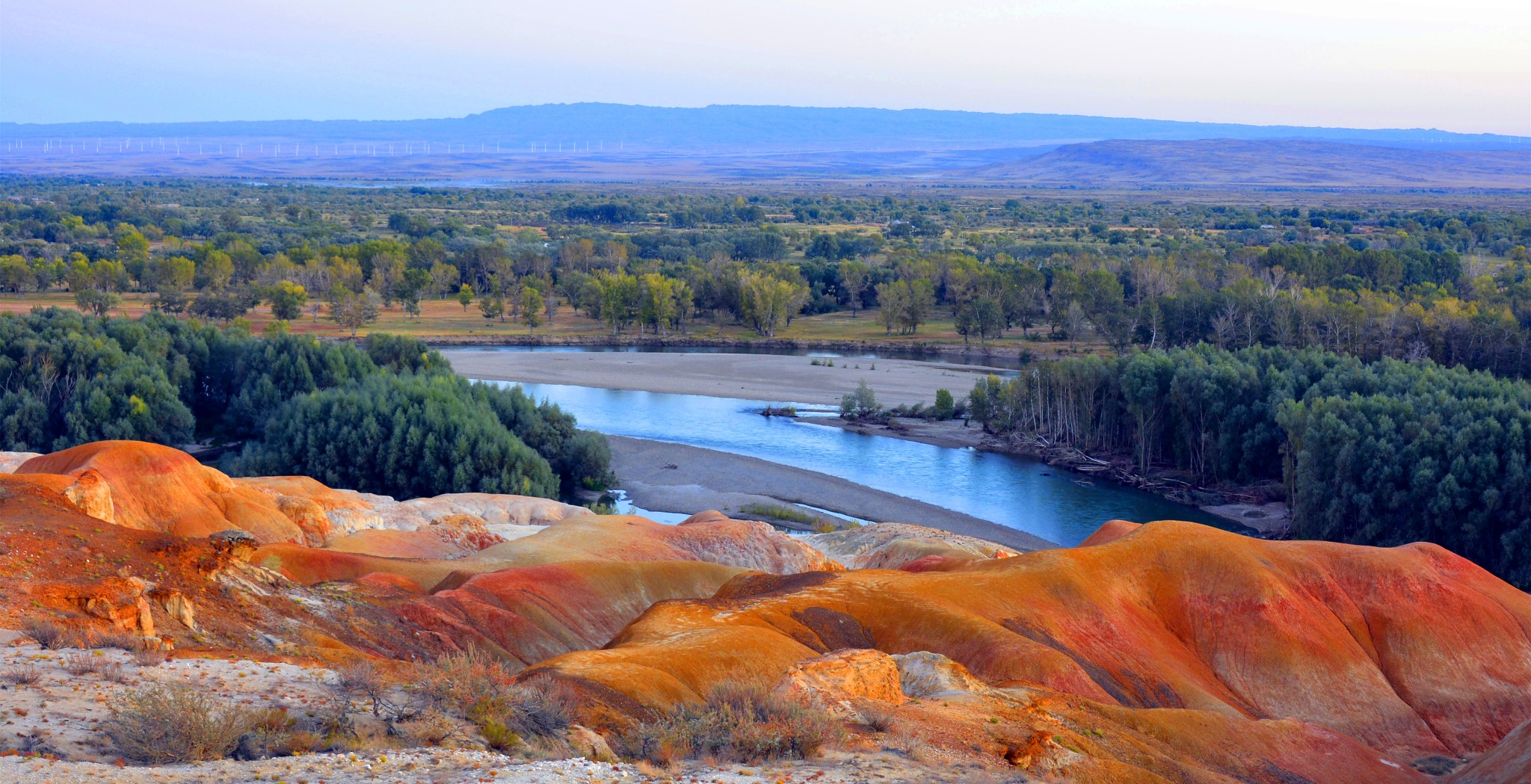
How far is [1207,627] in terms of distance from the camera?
27625mm

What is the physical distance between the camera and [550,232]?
17000cm

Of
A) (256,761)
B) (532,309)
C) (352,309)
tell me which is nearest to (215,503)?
(256,761)

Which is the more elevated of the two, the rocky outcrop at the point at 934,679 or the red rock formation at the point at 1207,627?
the rocky outcrop at the point at 934,679

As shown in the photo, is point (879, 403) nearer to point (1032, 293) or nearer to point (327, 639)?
point (1032, 293)

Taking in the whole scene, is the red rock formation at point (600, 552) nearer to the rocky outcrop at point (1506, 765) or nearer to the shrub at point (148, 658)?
the shrub at point (148, 658)

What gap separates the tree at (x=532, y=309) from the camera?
104 metres

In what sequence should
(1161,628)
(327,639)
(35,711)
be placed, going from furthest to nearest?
(1161,628), (327,639), (35,711)

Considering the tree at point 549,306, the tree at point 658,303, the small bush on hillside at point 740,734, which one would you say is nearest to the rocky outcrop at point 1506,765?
the small bush on hillside at point 740,734

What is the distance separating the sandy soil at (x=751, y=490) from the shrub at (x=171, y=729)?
1462 inches

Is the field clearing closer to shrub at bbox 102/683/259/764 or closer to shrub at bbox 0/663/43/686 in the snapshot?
shrub at bbox 0/663/43/686

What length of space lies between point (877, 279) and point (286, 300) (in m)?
55.1

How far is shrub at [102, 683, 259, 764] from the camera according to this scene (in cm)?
1309

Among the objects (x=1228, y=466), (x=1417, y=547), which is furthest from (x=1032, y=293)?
(x=1417, y=547)

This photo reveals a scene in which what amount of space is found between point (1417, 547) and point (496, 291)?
3741 inches
